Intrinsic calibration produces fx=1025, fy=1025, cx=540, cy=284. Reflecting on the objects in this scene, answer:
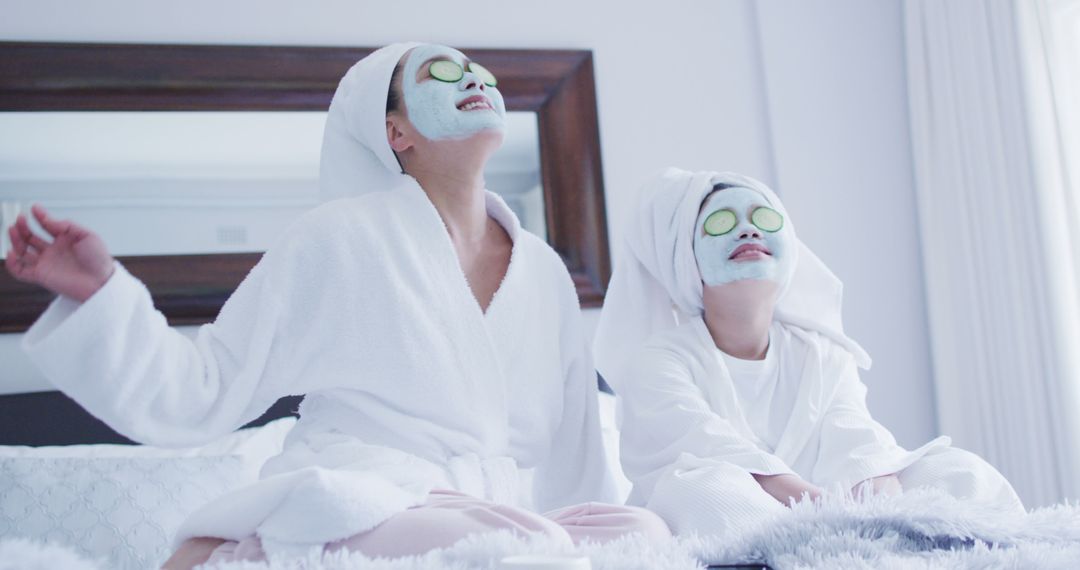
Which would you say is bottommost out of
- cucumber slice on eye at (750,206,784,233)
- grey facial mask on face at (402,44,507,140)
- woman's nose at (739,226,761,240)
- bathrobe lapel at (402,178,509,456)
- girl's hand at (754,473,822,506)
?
girl's hand at (754,473,822,506)

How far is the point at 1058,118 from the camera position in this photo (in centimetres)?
273

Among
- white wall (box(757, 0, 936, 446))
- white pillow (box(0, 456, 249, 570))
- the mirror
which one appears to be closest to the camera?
white pillow (box(0, 456, 249, 570))

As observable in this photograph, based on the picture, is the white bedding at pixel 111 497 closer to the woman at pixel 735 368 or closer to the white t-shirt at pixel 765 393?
the woman at pixel 735 368

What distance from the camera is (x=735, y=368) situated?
1.82 metres

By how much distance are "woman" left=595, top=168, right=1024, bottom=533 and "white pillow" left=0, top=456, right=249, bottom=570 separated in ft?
2.72

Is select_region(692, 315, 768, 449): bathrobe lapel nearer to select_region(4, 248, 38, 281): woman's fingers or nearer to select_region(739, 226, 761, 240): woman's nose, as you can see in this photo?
select_region(739, 226, 761, 240): woman's nose

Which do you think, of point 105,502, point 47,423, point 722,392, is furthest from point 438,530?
point 47,423

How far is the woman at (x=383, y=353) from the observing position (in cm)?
118

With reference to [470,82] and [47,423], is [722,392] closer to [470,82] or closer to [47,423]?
[470,82]

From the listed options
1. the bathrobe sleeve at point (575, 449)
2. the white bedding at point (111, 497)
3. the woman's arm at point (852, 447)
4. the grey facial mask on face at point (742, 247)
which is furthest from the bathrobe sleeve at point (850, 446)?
the white bedding at point (111, 497)

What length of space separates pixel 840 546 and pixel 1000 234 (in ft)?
7.09

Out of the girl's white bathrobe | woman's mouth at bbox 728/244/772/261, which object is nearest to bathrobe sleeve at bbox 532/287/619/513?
the girl's white bathrobe

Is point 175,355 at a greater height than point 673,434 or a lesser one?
greater

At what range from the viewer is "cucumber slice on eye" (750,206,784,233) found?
1821 mm
